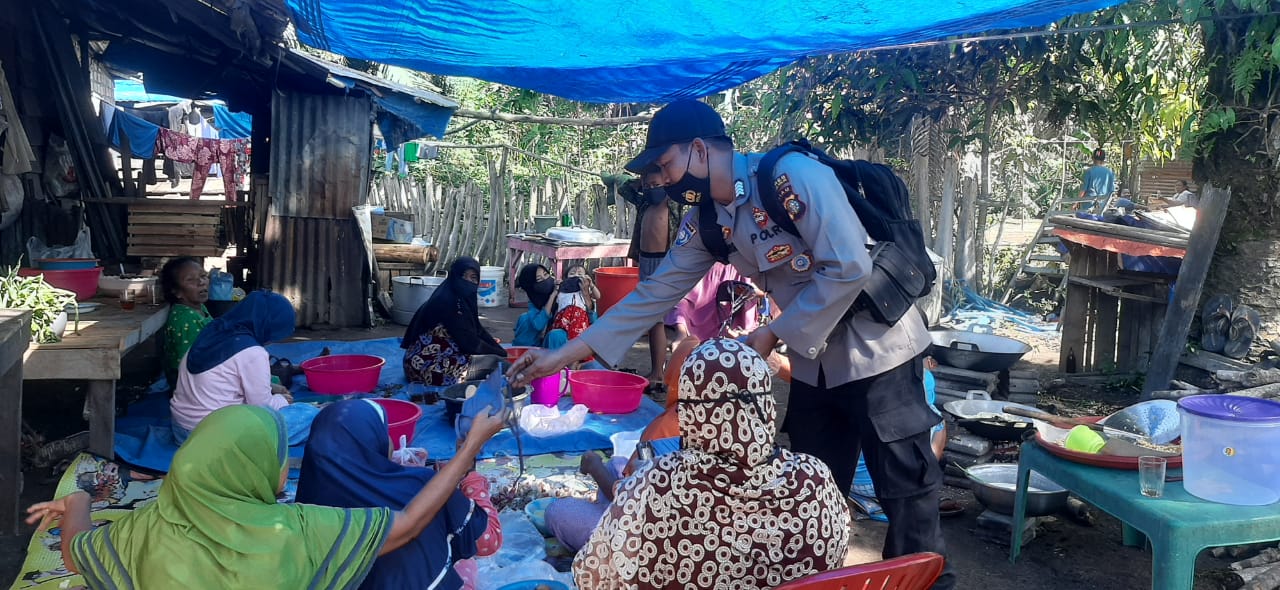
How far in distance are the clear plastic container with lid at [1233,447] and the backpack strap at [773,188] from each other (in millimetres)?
1355

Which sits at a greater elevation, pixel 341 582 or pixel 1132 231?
pixel 1132 231

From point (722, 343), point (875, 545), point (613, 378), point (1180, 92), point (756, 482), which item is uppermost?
point (1180, 92)

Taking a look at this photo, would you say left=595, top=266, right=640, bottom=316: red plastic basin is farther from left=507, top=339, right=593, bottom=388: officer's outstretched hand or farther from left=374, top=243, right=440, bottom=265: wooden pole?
left=507, top=339, right=593, bottom=388: officer's outstretched hand

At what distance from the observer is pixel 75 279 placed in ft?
17.3

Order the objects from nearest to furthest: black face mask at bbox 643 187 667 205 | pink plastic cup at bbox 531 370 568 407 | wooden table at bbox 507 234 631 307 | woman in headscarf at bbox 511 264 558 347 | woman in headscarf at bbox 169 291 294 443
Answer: woman in headscarf at bbox 169 291 294 443 → pink plastic cup at bbox 531 370 568 407 → black face mask at bbox 643 187 667 205 → woman in headscarf at bbox 511 264 558 347 → wooden table at bbox 507 234 631 307

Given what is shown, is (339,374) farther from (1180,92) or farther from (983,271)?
(983,271)

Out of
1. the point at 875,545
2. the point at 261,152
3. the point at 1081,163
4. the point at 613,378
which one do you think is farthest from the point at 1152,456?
the point at 1081,163

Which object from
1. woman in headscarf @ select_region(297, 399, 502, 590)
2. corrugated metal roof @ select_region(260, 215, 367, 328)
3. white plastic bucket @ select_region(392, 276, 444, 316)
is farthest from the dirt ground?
white plastic bucket @ select_region(392, 276, 444, 316)

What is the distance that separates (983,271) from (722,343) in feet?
35.0

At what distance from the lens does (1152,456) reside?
9.64 feet

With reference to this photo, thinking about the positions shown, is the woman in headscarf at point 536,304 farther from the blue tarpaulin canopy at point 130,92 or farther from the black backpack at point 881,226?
the blue tarpaulin canopy at point 130,92

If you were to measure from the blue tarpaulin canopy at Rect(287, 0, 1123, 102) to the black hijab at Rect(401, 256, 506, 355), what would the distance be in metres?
1.47

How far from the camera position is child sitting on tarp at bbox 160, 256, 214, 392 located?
522 centimetres

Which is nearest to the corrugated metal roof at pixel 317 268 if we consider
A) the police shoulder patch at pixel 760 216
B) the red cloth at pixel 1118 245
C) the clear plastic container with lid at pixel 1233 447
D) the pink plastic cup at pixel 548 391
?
the pink plastic cup at pixel 548 391
